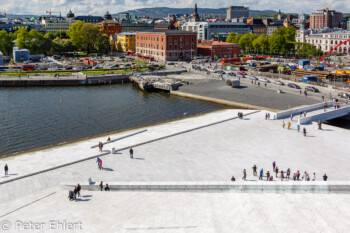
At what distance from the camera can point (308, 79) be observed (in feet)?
256

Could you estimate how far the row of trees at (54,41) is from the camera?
128750 millimetres

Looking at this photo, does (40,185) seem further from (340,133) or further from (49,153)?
(340,133)

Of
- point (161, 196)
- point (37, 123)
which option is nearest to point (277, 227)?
point (161, 196)

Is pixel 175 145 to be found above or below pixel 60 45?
below

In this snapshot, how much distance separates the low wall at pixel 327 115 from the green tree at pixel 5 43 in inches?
4445

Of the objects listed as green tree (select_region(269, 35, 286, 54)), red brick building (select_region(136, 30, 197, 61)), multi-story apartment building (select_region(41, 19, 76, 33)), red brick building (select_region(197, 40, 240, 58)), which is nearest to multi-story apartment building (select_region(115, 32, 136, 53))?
red brick building (select_region(136, 30, 197, 61))

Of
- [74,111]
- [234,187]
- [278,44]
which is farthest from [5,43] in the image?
[234,187]

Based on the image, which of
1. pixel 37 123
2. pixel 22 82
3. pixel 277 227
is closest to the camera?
pixel 277 227

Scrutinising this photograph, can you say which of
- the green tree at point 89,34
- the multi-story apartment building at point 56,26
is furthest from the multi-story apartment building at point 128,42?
the multi-story apartment building at point 56,26

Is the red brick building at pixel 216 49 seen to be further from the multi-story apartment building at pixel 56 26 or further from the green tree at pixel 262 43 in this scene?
the multi-story apartment building at pixel 56 26

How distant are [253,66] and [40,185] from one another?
89099 millimetres

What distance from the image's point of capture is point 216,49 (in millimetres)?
131375

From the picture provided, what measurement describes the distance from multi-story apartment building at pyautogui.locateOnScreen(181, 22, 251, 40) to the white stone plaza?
451 feet

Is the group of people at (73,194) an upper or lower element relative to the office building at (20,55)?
lower
